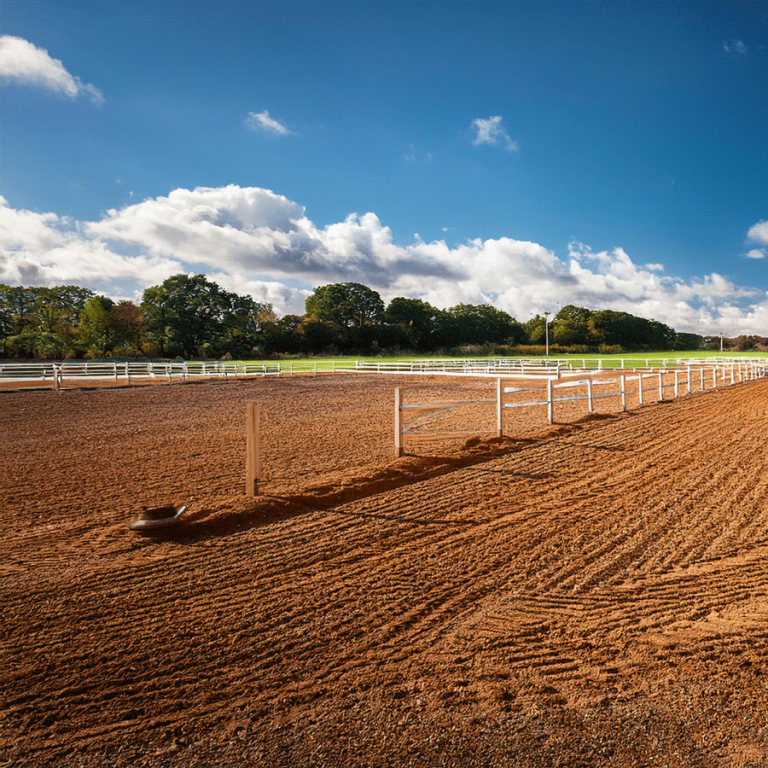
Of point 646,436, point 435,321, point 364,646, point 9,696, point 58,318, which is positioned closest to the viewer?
point 9,696

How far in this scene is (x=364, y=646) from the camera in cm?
340

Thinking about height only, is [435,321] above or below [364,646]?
above

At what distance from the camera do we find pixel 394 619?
12.1 ft

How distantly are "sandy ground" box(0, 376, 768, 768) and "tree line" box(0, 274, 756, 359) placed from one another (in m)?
61.5

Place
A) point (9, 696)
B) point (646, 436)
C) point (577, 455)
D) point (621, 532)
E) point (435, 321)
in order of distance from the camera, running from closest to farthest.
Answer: point (9, 696)
point (621, 532)
point (577, 455)
point (646, 436)
point (435, 321)

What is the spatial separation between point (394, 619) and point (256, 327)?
8106 centimetres

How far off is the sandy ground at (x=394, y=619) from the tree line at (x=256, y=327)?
61.5m

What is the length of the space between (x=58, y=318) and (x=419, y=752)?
8022 cm

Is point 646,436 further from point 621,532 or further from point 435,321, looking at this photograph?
point 435,321

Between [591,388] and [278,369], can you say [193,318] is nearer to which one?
[278,369]

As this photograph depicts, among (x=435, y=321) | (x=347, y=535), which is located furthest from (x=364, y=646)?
(x=435, y=321)

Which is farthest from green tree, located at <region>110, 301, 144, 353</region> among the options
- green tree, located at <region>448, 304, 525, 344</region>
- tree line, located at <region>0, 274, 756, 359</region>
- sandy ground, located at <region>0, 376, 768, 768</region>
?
sandy ground, located at <region>0, 376, 768, 768</region>

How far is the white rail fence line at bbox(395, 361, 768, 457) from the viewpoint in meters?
9.39

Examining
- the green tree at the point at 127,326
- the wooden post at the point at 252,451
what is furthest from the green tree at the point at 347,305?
the wooden post at the point at 252,451
